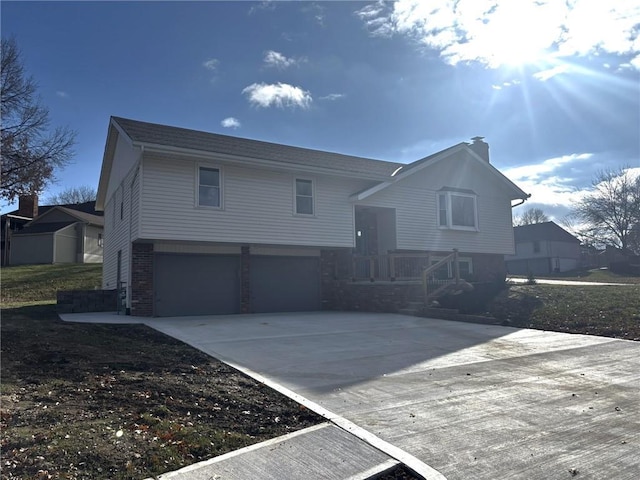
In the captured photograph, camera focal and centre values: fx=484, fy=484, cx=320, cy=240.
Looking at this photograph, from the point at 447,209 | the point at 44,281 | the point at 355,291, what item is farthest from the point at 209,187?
the point at 44,281

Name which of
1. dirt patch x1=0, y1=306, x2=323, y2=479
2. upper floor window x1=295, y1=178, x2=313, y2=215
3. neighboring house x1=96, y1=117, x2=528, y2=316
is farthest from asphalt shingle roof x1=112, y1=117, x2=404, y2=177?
dirt patch x1=0, y1=306, x2=323, y2=479

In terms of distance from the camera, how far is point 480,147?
72.7 ft

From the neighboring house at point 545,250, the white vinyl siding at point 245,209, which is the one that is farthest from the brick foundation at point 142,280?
the neighboring house at point 545,250

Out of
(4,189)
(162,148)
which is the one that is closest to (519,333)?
(162,148)

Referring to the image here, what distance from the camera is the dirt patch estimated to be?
3666 mm

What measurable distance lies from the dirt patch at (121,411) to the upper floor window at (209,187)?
295 inches

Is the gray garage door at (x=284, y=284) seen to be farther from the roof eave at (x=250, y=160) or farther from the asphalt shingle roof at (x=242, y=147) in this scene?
the asphalt shingle roof at (x=242, y=147)

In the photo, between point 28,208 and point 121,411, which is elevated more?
point 28,208

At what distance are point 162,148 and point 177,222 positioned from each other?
214 centimetres

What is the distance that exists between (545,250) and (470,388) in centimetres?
5123

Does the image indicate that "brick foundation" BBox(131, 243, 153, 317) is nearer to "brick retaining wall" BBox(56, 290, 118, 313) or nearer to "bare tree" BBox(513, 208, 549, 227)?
"brick retaining wall" BBox(56, 290, 118, 313)

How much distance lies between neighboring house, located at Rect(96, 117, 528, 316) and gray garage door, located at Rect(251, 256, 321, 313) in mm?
36

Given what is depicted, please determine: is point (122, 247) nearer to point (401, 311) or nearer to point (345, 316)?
point (345, 316)

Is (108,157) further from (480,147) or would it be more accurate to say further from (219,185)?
(480,147)
